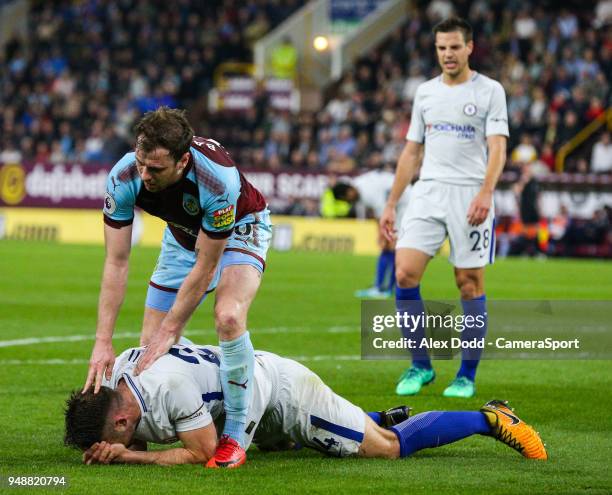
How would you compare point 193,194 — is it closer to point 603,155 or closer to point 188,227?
point 188,227

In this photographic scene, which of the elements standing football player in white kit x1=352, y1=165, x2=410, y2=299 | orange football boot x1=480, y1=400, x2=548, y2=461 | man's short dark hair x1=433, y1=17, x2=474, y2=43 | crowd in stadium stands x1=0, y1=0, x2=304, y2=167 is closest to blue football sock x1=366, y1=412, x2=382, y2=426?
orange football boot x1=480, y1=400, x2=548, y2=461

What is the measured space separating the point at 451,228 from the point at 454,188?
0.93ft

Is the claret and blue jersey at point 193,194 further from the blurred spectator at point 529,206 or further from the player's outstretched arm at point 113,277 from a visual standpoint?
the blurred spectator at point 529,206

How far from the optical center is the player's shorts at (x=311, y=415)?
248 inches

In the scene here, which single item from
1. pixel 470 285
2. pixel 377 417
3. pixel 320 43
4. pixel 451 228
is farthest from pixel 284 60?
pixel 377 417

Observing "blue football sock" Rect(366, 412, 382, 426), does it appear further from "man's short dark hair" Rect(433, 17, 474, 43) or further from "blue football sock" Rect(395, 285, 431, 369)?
"man's short dark hair" Rect(433, 17, 474, 43)

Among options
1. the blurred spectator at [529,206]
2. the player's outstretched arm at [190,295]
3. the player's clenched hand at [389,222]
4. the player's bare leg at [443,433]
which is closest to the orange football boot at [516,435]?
the player's bare leg at [443,433]

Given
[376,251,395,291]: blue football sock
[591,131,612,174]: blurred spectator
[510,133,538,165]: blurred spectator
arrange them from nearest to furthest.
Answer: [376,251,395,291]: blue football sock → [591,131,612,174]: blurred spectator → [510,133,538,165]: blurred spectator

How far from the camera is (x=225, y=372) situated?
20.2 feet

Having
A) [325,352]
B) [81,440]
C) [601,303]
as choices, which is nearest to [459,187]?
[325,352]

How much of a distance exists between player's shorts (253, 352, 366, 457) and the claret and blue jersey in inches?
31.8

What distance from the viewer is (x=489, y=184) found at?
859cm

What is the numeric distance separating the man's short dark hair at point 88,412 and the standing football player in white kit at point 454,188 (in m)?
3.17

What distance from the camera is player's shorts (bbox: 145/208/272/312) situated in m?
6.93
